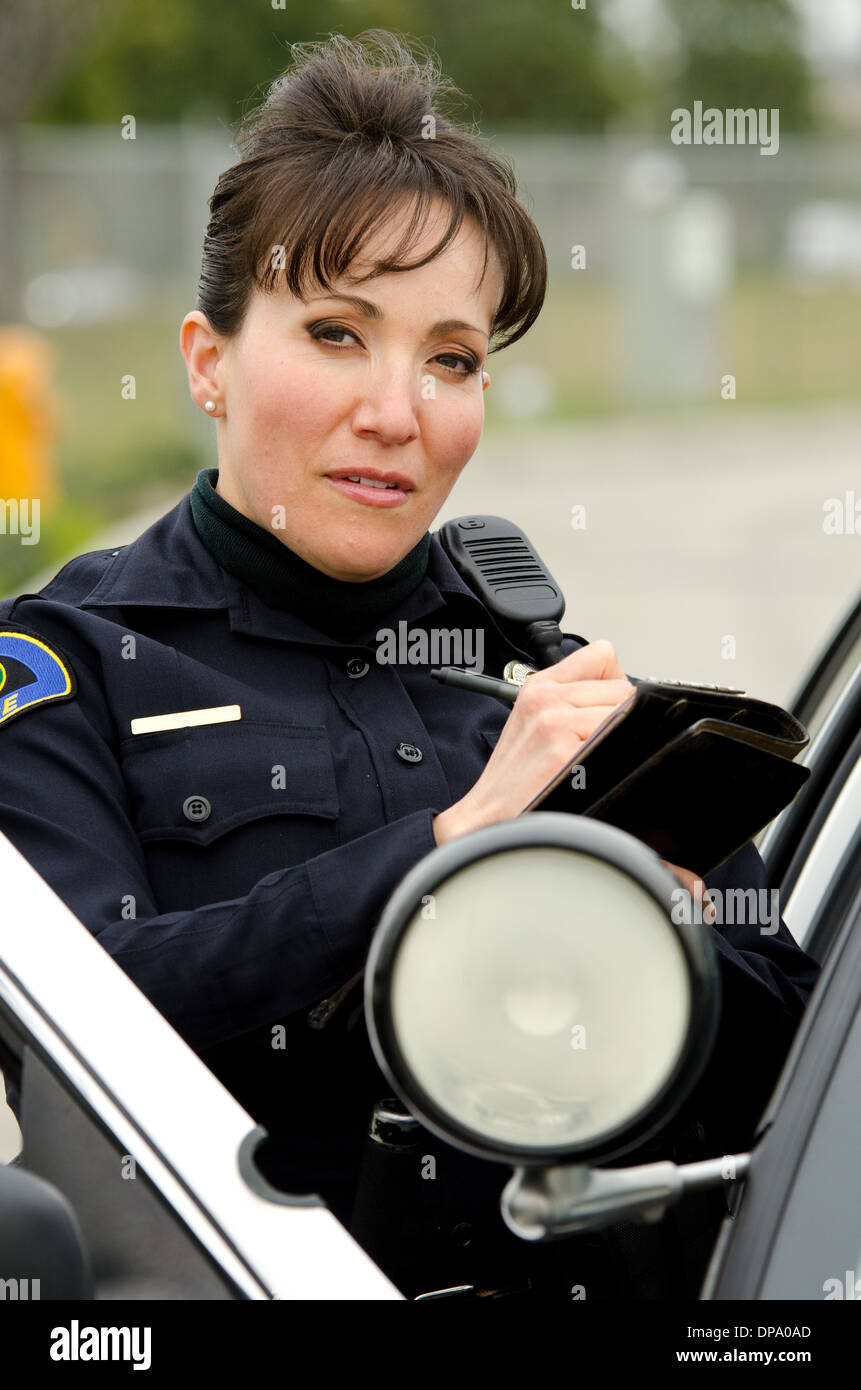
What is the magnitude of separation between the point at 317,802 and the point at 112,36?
1403 inches

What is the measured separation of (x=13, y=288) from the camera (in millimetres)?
16000

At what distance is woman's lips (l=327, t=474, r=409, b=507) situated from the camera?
200 centimetres

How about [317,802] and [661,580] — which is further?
[661,580]

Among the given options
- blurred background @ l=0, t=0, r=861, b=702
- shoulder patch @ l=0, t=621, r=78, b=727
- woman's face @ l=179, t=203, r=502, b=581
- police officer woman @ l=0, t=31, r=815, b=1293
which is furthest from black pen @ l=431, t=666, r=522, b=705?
blurred background @ l=0, t=0, r=861, b=702

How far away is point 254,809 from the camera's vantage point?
187 centimetres

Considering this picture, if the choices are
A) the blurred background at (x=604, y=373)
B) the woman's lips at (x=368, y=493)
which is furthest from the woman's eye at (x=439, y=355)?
the blurred background at (x=604, y=373)

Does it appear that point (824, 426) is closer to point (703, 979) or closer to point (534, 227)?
point (534, 227)

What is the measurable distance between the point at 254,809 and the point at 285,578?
0.31 m

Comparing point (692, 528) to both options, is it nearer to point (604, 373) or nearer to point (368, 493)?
point (604, 373)

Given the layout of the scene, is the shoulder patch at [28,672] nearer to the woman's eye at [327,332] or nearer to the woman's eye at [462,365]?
the woman's eye at [327,332]

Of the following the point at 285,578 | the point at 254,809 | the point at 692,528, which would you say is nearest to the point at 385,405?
the point at 285,578

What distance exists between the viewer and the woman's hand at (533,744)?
156 centimetres

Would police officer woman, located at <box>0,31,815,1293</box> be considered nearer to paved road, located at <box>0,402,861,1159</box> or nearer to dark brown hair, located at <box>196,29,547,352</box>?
dark brown hair, located at <box>196,29,547,352</box>
